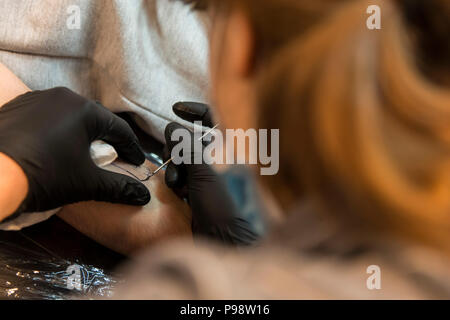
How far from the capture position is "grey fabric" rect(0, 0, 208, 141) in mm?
1020

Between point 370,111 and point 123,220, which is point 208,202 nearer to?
point 123,220

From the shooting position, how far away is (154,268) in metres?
0.34

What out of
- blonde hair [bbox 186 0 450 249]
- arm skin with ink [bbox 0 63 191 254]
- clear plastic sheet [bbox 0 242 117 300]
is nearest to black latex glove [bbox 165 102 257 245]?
arm skin with ink [bbox 0 63 191 254]

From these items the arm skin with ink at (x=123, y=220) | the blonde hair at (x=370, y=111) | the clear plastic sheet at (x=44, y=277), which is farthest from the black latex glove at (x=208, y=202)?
the blonde hair at (x=370, y=111)

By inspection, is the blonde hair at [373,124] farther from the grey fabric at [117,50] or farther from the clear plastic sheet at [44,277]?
the grey fabric at [117,50]

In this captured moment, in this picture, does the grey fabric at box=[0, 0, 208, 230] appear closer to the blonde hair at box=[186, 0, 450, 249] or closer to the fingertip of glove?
the fingertip of glove

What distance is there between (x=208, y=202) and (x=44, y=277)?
15.6 inches

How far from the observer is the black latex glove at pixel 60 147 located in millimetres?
783

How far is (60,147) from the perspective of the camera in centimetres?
83

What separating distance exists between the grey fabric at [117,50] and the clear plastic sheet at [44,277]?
480 mm

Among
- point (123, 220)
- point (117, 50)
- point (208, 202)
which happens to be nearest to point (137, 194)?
point (123, 220)

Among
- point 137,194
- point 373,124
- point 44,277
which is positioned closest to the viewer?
point 373,124

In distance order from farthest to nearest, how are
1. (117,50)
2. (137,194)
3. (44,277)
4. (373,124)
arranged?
(117,50), (137,194), (44,277), (373,124)
